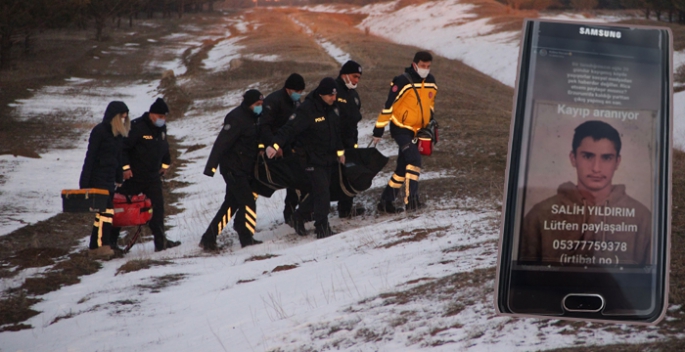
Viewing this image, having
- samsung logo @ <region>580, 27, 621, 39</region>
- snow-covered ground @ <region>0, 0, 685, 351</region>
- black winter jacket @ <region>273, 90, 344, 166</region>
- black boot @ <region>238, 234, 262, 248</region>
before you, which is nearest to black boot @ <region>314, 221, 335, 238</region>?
snow-covered ground @ <region>0, 0, 685, 351</region>

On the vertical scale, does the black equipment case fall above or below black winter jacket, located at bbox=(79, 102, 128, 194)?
below

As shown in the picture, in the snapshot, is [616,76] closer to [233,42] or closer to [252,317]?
[252,317]

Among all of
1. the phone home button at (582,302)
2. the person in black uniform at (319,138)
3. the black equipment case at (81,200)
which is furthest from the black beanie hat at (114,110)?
the phone home button at (582,302)

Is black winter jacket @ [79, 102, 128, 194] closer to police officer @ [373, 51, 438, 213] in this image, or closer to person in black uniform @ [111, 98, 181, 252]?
person in black uniform @ [111, 98, 181, 252]

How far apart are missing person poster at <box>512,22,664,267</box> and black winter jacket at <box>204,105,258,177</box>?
666cm

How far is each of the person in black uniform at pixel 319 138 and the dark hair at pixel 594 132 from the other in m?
6.02

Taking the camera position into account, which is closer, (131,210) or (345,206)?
(131,210)

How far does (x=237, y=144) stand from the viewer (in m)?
10.0

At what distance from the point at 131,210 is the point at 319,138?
2.67m

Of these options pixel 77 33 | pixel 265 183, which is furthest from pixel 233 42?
pixel 265 183

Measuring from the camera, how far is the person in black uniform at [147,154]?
995 centimetres

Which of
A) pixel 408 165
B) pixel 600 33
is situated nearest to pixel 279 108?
pixel 408 165

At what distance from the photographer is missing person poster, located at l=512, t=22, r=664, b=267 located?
3.63 metres

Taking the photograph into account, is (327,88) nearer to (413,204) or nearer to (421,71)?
(421,71)
